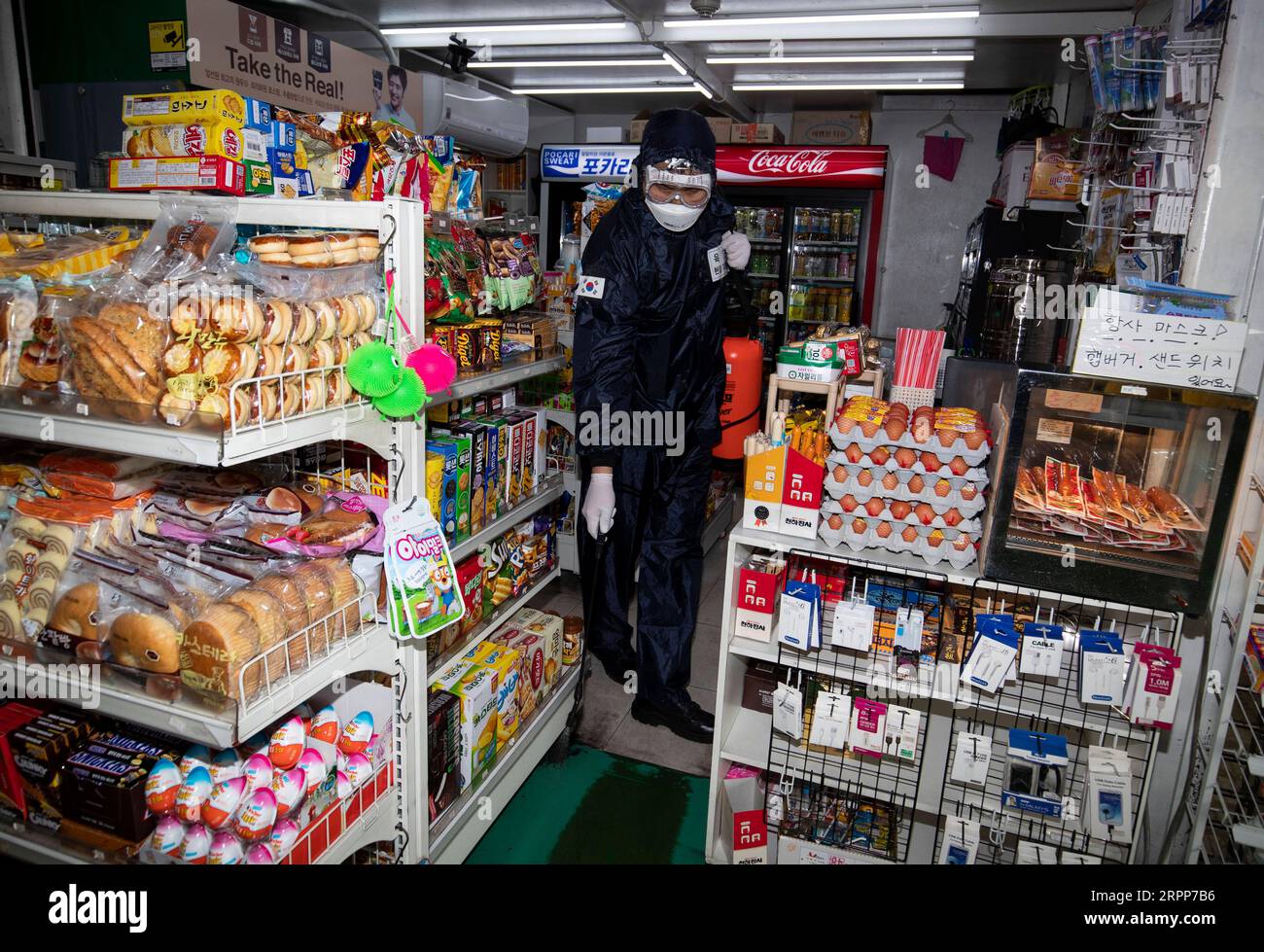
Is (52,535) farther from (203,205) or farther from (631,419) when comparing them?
(631,419)

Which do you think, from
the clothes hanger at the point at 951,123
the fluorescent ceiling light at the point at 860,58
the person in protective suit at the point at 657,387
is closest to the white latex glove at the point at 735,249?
the person in protective suit at the point at 657,387

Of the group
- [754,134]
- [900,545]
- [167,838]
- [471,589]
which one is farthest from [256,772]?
[754,134]

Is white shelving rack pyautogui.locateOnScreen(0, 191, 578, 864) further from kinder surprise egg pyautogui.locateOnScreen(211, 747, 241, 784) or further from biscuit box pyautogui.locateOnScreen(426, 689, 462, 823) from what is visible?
kinder surprise egg pyautogui.locateOnScreen(211, 747, 241, 784)

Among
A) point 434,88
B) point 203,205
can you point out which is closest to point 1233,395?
point 203,205

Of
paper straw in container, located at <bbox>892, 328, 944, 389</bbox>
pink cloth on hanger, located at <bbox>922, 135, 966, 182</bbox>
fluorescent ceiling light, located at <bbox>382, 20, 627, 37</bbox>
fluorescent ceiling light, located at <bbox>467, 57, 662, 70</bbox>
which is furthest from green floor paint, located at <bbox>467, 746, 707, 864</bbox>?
pink cloth on hanger, located at <bbox>922, 135, 966, 182</bbox>

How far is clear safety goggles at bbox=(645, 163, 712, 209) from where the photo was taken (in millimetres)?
3293

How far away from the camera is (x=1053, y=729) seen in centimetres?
259

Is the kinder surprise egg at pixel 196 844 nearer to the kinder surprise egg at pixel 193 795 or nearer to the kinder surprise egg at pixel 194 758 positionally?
the kinder surprise egg at pixel 193 795

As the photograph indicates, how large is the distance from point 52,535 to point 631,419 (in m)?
2.16

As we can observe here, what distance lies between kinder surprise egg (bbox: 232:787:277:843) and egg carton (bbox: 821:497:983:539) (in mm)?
1645

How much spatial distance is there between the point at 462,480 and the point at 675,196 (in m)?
1.58

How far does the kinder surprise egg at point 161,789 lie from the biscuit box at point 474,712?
905 mm

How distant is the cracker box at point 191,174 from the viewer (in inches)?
81.4

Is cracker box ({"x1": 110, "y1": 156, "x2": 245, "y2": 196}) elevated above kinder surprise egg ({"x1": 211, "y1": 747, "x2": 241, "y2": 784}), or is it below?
above
